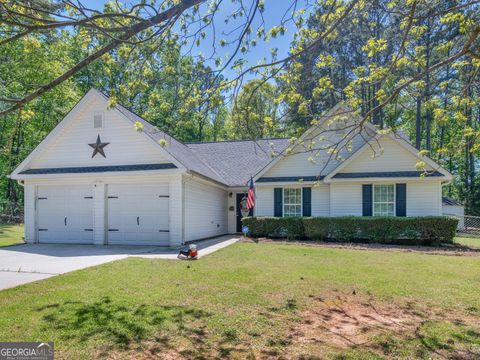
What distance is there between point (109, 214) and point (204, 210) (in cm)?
406

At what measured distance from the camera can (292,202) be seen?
54.1 feet

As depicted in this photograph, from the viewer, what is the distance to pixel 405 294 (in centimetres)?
604

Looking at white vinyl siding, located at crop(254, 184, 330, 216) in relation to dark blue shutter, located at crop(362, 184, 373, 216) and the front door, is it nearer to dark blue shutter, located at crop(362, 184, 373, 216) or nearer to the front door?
dark blue shutter, located at crop(362, 184, 373, 216)

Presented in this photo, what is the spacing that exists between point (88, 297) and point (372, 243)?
11478 mm

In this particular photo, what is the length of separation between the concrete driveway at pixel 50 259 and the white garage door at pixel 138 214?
0.66m

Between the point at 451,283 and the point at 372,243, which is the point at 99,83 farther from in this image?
the point at 451,283

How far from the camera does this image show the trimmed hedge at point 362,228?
13266 millimetres

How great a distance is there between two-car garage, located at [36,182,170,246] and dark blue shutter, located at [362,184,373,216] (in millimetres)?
8609

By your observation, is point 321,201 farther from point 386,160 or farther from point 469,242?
point 469,242

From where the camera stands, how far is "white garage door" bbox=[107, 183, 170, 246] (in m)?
13.0

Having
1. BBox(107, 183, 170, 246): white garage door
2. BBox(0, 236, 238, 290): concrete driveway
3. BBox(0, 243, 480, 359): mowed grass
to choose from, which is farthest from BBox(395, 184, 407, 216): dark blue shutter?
BBox(107, 183, 170, 246): white garage door

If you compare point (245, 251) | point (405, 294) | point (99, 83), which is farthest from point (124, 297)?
point (99, 83)

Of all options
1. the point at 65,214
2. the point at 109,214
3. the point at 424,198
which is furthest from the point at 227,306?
the point at 424,198

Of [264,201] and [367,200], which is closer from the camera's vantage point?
[367,200]
